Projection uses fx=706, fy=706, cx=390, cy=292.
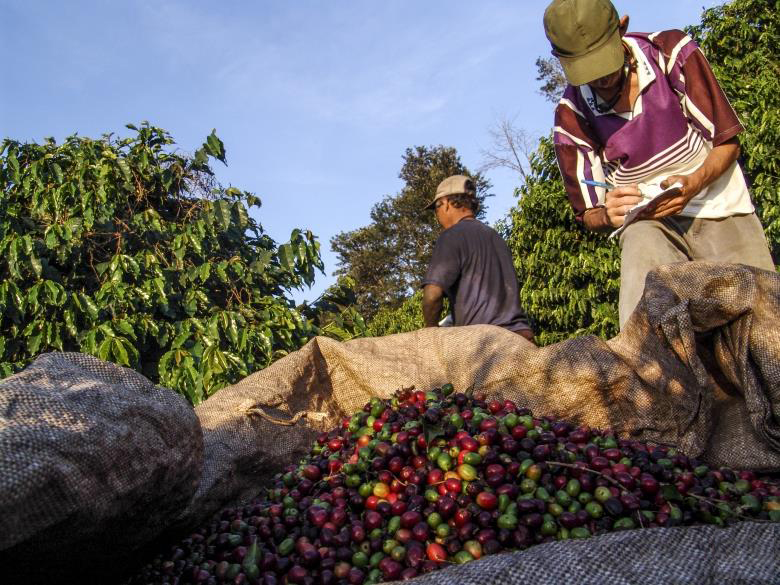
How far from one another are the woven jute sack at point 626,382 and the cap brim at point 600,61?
72cm

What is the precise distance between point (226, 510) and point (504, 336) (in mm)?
1153

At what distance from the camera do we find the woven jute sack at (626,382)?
215 centimetres

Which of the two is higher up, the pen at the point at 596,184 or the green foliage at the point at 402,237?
the green foliage at the point at 402,237

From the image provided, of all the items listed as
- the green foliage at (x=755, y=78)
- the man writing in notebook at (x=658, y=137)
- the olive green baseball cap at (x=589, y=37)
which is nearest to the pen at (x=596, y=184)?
the man writing in notebook at (x=658, y=137)

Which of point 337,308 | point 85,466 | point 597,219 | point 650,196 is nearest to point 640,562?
point 85,466

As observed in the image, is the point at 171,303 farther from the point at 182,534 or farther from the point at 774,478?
the point at 774,478

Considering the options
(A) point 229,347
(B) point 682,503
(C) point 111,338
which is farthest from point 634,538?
(A) point 229,347

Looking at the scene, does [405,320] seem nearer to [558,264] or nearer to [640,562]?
[558,264]

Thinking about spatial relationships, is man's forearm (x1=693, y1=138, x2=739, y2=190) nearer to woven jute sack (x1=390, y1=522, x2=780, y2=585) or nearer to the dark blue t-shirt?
woven jute sack (x1=390, y1=522, x2=780, y2=585)

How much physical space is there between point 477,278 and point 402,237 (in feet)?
83.1

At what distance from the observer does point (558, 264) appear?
775cm

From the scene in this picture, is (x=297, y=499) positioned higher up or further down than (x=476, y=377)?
further down

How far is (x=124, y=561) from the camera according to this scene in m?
1.68

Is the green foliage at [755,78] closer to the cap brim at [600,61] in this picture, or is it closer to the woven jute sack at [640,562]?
the cap brim at [600,61]
